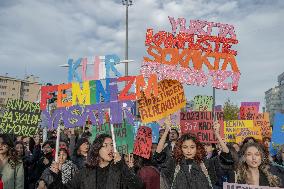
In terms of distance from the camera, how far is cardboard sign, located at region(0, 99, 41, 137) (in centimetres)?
756

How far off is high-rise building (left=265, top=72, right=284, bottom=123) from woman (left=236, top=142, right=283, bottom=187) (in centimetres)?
Answer: 13556

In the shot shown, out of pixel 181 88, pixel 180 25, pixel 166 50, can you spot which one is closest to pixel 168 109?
pixel 181 88

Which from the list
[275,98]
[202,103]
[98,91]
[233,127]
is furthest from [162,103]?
[275,98]

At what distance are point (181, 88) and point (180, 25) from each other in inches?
84.6

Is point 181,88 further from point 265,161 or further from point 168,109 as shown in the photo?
point 265,161

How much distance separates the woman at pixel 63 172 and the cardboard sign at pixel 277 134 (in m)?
3.58

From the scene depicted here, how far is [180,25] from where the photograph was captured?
8695 mm

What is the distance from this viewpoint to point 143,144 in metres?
6.26

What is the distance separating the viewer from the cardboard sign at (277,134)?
22.9 feet

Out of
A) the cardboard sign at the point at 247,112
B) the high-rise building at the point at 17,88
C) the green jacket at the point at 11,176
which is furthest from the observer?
the high-rise building at the point at 17,88

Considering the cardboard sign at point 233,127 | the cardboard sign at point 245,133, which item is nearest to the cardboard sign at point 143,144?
the cardboard sign at point 233,127

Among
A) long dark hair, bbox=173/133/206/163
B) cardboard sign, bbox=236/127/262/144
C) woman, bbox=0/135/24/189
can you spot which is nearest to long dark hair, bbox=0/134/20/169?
woman, bbox=0/135/24/189

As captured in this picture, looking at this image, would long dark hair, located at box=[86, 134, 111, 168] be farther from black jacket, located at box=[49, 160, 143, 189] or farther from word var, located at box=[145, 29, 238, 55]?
word var, located at box=[145, 29, 238, 55]

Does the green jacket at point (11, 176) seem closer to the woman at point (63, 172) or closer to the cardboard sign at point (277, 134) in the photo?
the woman at point (63, 172)
